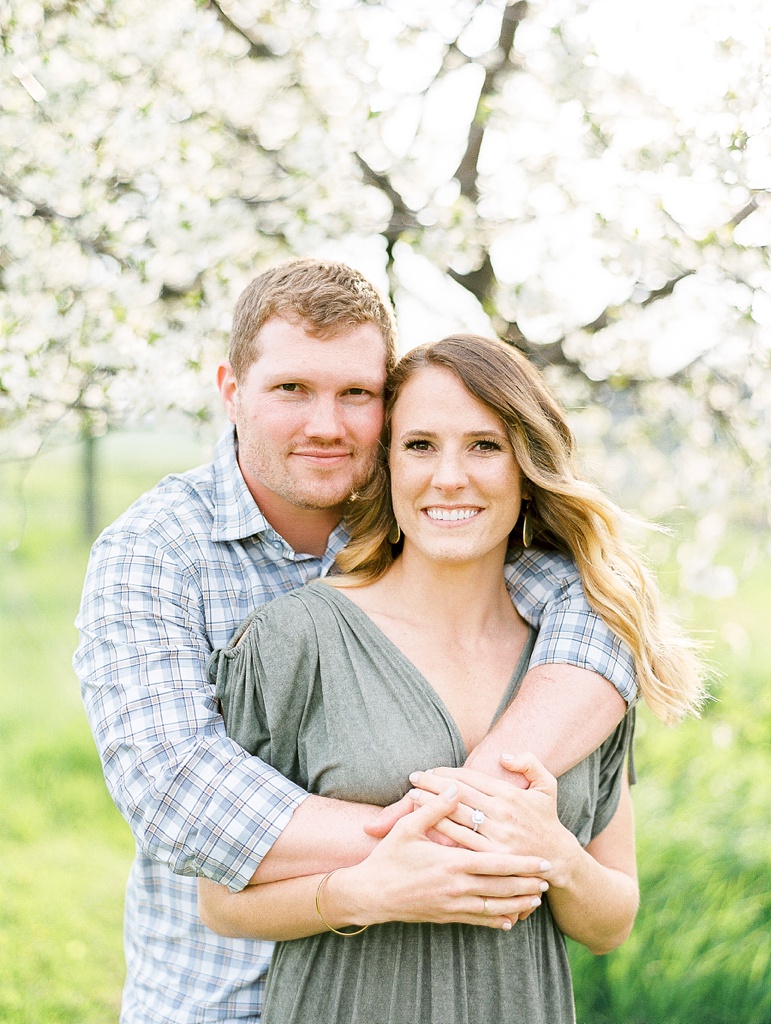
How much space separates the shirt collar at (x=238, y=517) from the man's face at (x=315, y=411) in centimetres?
7

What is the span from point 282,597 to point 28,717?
14.8 ft

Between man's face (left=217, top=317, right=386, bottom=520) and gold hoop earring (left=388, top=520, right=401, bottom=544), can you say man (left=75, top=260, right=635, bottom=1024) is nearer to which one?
man's face (left=217, top=317, right=386, bottom=520)

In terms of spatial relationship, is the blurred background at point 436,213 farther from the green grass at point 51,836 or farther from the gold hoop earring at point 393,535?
the gold hoop earring at point 393,535

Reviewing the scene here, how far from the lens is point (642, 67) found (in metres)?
3.15

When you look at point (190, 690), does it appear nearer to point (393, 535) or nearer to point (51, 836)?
point (393, 535)

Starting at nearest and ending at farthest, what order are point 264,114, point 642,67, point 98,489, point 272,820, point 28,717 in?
point 272,820, point 642,67, point 264,114, point 28,717, point 98,489

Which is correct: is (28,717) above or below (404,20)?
below

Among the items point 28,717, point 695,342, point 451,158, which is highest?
point 451,158

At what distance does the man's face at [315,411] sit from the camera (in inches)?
94.3

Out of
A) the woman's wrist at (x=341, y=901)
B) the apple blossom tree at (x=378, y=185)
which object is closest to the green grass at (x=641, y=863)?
the apple blossom tree at (x=378, y=185)

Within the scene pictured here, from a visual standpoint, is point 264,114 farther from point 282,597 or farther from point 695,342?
point 282,597

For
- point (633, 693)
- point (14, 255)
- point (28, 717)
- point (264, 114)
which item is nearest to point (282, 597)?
point (633, 693)

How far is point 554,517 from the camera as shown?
2373 mm

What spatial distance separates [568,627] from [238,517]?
765mm
